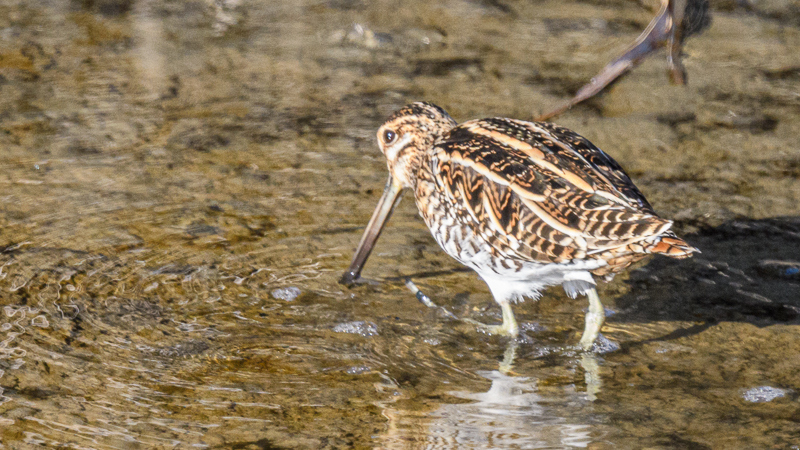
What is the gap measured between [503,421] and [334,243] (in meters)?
1.80

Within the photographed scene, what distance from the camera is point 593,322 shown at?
4.34 metres

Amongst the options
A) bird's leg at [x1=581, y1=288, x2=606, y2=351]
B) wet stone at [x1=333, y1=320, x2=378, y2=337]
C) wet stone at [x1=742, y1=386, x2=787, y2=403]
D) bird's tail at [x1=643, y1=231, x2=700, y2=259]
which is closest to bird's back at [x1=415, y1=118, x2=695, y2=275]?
bird's tail at [x1=643, y1=231, x2=700, y2=259]

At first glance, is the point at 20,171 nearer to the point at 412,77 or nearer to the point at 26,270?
the point at 26,270

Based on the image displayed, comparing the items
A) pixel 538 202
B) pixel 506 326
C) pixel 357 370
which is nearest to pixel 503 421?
pixel 357 370

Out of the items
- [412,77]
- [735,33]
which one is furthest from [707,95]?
[412,77]

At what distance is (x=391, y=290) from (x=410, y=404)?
1073 millimetres

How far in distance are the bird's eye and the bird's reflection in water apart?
161cm

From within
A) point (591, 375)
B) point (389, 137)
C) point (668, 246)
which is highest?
point (668, 246)

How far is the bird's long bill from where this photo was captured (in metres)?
4.83

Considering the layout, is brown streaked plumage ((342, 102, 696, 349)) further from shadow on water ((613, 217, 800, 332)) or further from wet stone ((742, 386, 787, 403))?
wet stone ((742, 386, 787, 403))

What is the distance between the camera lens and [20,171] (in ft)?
18.6

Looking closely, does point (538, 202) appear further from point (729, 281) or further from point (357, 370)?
point (729, 281)

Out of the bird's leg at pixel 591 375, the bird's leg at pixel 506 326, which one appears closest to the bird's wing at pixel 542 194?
the bird's leg at pixel 506 326

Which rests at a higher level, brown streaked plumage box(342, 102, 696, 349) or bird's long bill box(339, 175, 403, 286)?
brown streaked plumage box(342, 102, 696, 349)
